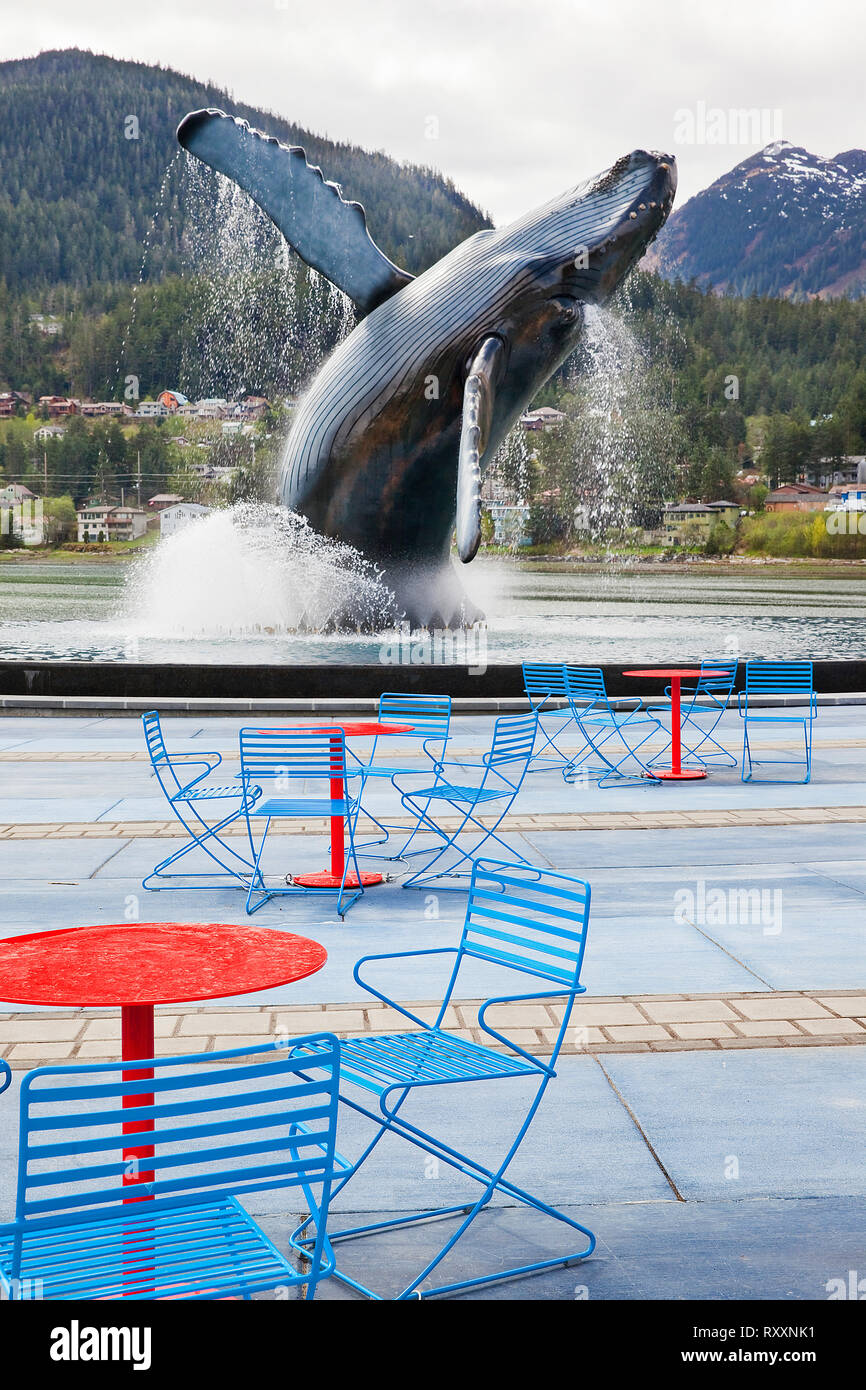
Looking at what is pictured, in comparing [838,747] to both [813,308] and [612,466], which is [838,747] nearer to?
[612,466]

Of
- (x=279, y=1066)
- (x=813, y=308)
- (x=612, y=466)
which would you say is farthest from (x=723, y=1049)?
(x=813, y=308)

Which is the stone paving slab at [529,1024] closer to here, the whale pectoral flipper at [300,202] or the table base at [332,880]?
the table base at [332,880]

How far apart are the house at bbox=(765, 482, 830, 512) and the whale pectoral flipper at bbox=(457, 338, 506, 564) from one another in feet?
423

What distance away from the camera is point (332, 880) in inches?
321

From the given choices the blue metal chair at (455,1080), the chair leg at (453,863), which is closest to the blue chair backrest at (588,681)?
the chair leg at (453,863)

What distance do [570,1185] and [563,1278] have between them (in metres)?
0.57

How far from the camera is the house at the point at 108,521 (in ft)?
448

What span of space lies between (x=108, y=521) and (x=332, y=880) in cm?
13270

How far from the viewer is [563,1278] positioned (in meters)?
3.54

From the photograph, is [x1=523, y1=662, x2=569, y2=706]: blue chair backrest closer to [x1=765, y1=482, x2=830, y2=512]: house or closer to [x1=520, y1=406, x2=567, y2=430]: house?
[x1=520, y1=406, x2=567, y2=430]: house

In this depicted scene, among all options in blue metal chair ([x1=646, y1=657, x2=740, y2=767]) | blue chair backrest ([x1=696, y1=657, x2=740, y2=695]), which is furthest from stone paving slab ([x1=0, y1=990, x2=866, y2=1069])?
blue chair backrest ([x1=696, y1=657, x2=740, y2=695])

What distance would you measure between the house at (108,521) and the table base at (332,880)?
13166 cm

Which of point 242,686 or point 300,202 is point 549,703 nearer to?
point 242,686

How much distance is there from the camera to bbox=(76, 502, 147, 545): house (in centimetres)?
13650
